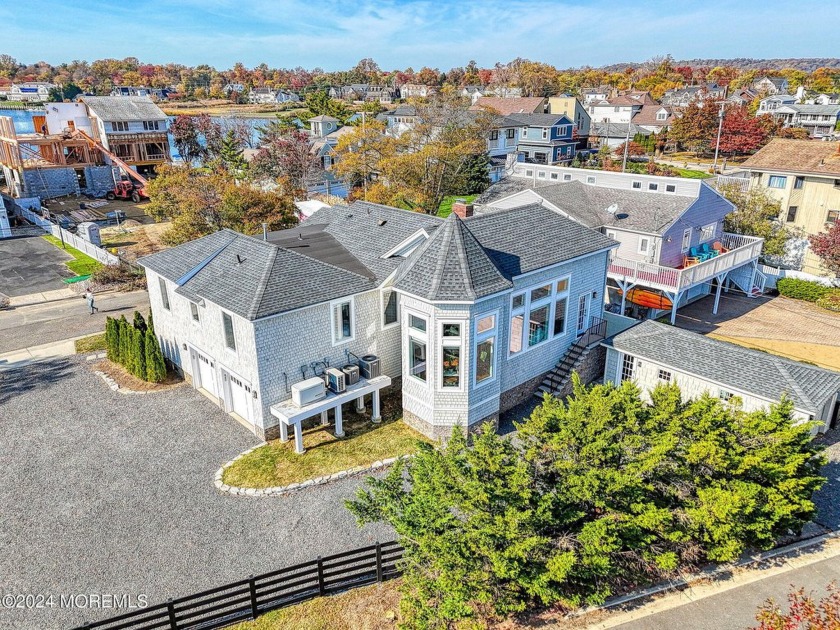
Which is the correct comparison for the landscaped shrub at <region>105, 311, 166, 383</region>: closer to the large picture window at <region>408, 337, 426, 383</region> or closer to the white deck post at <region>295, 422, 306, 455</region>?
the white deck post at <region>295, 422, 306, 455</region>

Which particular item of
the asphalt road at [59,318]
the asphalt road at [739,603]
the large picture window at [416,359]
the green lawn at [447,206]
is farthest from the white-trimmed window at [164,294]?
the green lawn at [447,206]

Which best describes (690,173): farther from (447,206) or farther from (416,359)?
(416,359)

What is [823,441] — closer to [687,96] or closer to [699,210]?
[699,210]

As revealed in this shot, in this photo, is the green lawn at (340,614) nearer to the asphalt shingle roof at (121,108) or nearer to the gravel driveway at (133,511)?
the gravel driveway at (133,511)

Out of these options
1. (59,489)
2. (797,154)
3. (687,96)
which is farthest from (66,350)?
(687,96)

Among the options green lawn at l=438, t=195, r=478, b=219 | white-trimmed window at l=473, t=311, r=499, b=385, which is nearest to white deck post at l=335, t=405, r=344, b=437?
white-trimmed window at l=473, t=311, r=499, b=385

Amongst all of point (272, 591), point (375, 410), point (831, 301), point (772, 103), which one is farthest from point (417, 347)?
point (772, 103)
